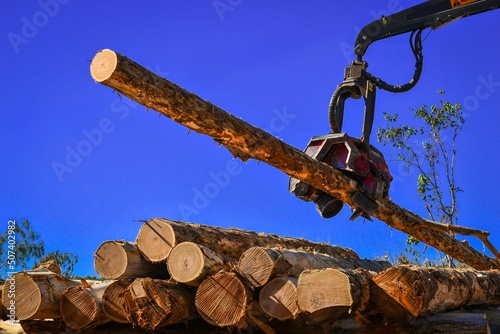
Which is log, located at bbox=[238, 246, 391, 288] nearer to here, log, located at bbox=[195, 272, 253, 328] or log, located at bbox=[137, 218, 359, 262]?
log, located at bbox=[195, 272, 253, 328]

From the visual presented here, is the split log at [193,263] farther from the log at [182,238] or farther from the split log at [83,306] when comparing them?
the split log at [83,306]

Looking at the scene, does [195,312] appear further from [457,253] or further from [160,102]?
[457,253]

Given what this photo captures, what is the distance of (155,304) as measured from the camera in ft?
14.1

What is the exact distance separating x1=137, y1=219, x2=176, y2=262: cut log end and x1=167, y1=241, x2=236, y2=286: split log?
12.1 inches

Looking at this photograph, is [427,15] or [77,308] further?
[427,15]

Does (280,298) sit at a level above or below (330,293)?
below

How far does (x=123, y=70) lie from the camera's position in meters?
4.30

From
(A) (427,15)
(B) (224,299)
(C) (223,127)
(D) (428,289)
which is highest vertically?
(A) (427,15)

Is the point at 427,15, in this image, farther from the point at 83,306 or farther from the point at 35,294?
the point at 35,294

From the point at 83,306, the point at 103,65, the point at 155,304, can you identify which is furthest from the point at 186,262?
the point at 103,65

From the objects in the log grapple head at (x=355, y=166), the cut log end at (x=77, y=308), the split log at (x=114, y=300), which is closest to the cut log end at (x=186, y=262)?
the split log at (x=114, y=300)

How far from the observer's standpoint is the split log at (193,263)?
14.3 feet

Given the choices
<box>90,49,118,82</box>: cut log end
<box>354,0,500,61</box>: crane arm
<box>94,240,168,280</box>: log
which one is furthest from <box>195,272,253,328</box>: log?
<box>354,0,500,61</box>: crane arm

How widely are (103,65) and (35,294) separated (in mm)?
2090
